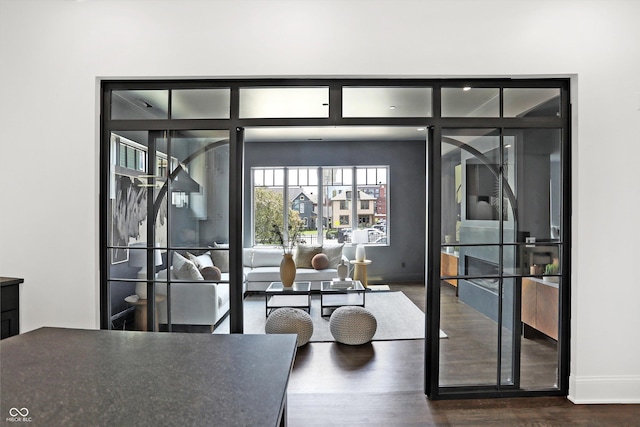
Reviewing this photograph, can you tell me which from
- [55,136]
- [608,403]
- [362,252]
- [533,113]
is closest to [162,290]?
[55,136]

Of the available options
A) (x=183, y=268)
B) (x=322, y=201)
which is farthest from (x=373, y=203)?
(x=183, y=268)

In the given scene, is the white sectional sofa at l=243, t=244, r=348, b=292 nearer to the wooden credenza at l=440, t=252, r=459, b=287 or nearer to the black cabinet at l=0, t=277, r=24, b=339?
the wooden credenza at l=440, t=252, r=459, b=287

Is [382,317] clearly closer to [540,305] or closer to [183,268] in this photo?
[540,305]

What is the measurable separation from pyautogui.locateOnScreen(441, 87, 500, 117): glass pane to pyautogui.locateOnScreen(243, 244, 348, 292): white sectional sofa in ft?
12.8

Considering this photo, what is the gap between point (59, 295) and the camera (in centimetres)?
256

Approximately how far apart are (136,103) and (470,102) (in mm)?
2397

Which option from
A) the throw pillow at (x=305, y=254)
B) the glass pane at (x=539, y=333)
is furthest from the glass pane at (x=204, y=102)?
the throw pillow at (x=305, y=254)

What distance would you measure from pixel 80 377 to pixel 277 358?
1.84ft

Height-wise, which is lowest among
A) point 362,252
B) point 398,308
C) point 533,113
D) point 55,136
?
point 398,308

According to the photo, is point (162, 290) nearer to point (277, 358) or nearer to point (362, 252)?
point (277, 358)

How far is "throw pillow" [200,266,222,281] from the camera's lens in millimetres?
2627

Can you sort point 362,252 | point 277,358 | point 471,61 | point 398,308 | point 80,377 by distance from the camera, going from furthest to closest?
point 362,252 → point 398,308 → point 471,61 → point 277,358 → point 80,377

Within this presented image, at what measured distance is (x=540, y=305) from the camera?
8.72 ft

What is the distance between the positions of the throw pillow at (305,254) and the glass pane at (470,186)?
157 inches
